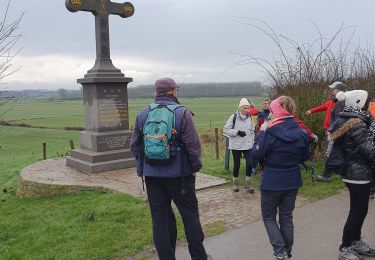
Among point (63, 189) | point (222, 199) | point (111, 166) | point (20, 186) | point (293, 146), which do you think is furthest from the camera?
point (111, 166)

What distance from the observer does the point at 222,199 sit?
6738 millimetres

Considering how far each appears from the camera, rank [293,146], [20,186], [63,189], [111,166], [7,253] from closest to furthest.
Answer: [293,146]
[7,253]
[63,189]
[20,186]
[111,166]

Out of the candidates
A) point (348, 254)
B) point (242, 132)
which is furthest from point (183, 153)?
point (242, 132)

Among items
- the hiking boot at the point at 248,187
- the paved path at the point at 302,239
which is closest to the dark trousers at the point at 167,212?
the paved path at the point at 302,239

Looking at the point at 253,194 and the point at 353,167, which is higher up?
the point at 353,167

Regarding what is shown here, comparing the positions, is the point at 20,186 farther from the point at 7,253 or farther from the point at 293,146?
the point at 293,146

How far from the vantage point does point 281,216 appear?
13.6 ft

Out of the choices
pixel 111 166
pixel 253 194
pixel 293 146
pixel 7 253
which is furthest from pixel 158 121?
pixel 111 166

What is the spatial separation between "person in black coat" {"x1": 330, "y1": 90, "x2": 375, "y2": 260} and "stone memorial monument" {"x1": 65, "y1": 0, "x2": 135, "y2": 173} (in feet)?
19.5

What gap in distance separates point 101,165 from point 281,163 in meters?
5.67

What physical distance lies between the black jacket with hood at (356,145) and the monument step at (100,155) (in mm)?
6035

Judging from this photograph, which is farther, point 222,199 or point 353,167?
point 222,199

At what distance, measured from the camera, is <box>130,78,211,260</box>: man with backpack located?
147 inches

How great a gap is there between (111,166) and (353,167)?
6077 millimetres
